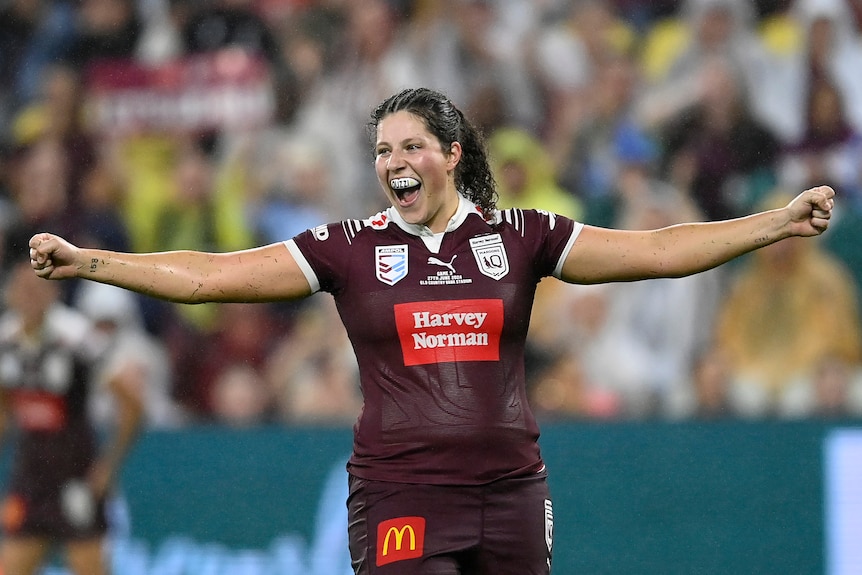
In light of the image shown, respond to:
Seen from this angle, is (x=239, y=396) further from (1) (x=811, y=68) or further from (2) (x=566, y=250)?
(2) (x=566, y=250)

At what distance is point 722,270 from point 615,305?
2.26ft

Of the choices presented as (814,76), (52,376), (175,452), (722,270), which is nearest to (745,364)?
(722,270)

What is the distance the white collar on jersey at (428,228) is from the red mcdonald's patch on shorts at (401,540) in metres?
0.83

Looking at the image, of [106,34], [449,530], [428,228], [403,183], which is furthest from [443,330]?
[106,34]

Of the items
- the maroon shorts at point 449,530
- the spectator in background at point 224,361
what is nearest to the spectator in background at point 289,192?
the spectator in background at point 224,361

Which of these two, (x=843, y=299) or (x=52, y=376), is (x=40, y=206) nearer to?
(x=52, y=376)

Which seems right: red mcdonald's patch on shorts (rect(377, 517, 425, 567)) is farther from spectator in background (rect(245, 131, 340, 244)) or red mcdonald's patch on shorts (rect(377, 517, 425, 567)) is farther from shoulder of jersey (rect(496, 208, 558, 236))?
spectator in background (rect(245, 131, 340, 244))

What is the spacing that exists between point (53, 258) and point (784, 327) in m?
4.79

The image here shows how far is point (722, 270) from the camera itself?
7.81 metres

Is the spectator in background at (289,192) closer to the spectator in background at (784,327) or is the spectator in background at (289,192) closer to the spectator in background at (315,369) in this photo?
the spectator in background at (315,369)

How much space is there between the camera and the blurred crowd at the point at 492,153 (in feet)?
25.2

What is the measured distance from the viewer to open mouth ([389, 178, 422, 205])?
4.05 m

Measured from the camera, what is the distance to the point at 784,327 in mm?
7531

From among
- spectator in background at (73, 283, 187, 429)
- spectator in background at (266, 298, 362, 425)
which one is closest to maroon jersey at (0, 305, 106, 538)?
spectator in background at (73, 283, 187, 429)
